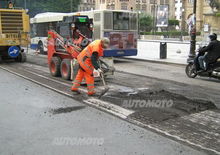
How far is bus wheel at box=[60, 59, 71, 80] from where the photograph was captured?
415 inches

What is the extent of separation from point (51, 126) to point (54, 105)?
161 cm

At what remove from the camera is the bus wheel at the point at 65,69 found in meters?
10.5

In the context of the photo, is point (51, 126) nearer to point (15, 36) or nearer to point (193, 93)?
point (193, 93)

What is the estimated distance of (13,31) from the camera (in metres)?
16.1

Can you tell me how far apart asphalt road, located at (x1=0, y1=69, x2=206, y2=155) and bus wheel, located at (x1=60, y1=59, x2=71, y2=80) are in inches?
113

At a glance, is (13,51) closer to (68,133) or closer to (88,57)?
(88,57)

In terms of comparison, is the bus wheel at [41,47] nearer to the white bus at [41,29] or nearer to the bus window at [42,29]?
the white bus at [41,29]

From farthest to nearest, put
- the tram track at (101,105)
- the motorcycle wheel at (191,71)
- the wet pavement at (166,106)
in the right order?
the motorcycle wheel at (191,71)
the wet pavement at (166,106)
the tram track at (101,105)

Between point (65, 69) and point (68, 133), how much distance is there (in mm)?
5680

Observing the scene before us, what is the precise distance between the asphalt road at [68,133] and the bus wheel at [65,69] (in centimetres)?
286

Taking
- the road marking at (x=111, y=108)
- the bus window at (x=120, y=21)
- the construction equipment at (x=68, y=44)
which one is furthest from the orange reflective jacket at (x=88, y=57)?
the bus window at (x=120, y=21)

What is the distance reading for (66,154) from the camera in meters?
4.49

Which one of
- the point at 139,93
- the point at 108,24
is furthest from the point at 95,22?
the point at 139,93

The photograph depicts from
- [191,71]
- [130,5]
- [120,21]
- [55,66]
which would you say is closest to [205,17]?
Answer: [120,21]
